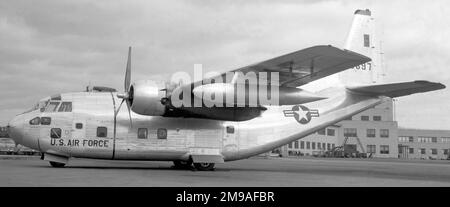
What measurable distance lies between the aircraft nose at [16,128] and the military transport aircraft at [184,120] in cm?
4

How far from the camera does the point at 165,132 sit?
17.8 m

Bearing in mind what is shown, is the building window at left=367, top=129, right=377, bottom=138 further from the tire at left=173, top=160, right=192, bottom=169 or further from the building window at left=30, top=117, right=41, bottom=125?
the building window at left=30, top=117, right=41, bottom=125

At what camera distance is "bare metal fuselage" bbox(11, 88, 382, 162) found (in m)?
17.0

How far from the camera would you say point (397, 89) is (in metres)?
17.2

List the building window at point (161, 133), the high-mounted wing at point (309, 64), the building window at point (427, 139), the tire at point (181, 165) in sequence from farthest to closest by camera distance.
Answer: the building window at point (427, 139), the tire at point (181, 165), the building window at point (161, 133), the high-mounted wing at point (309, 64)

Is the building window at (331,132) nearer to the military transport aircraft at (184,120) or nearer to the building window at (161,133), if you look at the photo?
the military transport aircraft at (184,120)

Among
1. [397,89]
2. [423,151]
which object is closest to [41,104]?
[397,89]

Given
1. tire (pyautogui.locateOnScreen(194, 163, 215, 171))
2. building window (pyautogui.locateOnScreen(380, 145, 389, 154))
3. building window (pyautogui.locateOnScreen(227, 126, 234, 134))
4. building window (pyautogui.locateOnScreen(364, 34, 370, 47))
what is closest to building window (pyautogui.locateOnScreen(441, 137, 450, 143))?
building window (pyautogui.locateOnScreen(380, 145, 389, 154))

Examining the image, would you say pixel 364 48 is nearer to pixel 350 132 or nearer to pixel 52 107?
pixel 52 107

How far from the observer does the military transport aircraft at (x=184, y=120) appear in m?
16.4

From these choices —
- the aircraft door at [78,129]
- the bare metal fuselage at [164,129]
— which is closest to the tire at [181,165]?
the bare metal fuselage at [164,129]

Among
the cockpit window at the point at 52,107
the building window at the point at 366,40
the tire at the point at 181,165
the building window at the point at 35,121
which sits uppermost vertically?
the building window at the point at 366,40

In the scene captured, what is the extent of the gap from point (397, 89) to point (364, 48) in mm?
3666

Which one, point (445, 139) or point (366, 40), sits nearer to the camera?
point (366, 40)
